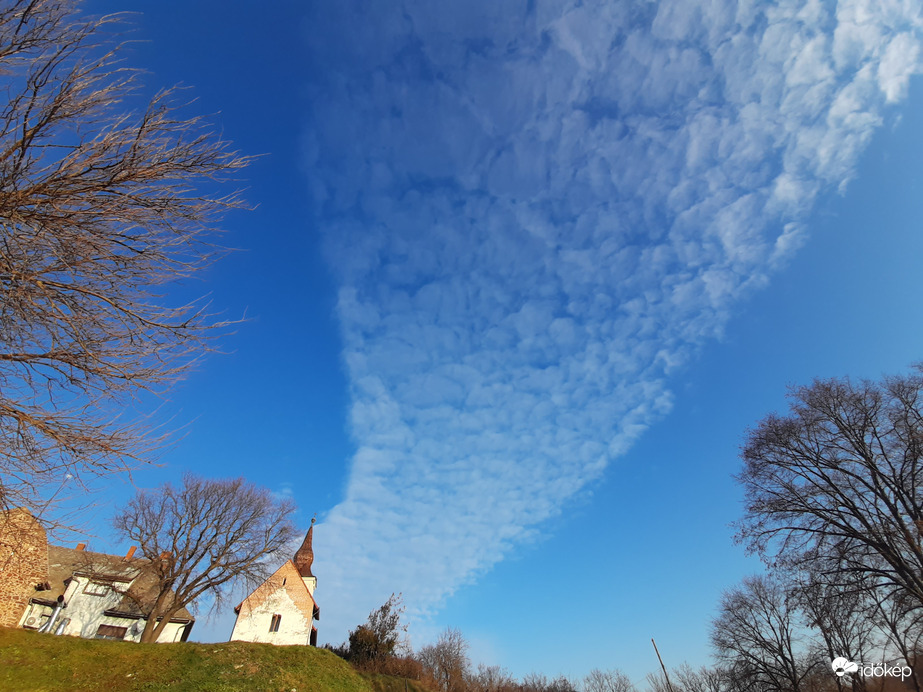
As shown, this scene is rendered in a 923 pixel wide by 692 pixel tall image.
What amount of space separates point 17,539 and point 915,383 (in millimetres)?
21626

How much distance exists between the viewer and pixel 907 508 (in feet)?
41.9

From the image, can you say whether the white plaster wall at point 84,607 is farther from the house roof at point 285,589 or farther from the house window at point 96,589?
the house roof at point 285,589

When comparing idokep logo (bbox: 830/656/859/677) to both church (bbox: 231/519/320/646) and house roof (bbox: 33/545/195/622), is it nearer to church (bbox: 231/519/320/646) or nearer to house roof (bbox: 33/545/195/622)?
church (bbox: 231/519/320/646)

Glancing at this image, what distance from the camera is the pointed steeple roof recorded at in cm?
3728

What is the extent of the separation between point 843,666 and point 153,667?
116 feet

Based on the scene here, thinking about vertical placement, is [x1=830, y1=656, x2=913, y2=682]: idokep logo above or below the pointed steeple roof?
below

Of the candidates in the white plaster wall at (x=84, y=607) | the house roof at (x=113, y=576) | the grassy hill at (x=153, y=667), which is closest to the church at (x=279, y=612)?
the house roof at (x=113, y=576)

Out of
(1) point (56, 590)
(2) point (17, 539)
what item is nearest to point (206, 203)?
(2) point (17, 539)

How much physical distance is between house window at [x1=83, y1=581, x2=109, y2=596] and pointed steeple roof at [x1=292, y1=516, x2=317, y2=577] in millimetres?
12841

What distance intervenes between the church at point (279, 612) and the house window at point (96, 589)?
837cm

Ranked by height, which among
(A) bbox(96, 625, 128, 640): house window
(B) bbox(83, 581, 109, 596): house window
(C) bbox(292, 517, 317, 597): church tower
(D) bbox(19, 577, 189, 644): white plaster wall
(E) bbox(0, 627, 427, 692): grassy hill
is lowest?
(E) bbox(0, 627, 427, 692): grassy hill

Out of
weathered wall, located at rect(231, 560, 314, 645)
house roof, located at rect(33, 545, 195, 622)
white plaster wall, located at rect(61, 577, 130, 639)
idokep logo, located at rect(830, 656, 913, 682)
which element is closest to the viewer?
idokep logo, located at rect(830, 656, 913, 682)

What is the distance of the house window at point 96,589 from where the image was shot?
27578mm

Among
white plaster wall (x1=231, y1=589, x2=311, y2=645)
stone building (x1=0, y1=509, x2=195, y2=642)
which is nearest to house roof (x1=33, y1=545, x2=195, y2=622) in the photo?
stone building (x1=0, y1=509, x2=195, y2=642)
